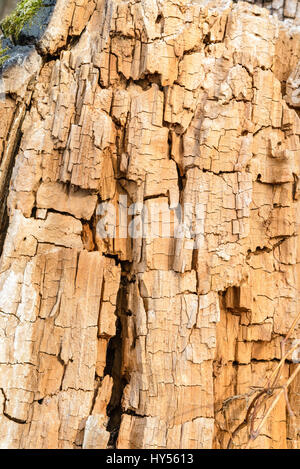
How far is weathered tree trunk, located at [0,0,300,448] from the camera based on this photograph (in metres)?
2.91

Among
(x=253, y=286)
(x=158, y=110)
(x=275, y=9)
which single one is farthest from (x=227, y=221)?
(x=275, y=9)

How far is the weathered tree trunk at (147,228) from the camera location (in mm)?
2910

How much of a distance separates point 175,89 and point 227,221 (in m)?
0.88

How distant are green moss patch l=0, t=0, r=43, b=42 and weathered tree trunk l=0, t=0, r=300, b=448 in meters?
0.14

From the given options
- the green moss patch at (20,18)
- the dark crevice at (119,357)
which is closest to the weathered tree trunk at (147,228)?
the dark crevice at (119,357)

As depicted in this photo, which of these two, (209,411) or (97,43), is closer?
(209,411)

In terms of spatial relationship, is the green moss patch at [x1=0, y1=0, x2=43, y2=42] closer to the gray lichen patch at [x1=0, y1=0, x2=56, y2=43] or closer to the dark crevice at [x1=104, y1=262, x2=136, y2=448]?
the gray lichen patch at [x1=0, y1=0, x2=56, y2=43]

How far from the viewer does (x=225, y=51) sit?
11.1ft

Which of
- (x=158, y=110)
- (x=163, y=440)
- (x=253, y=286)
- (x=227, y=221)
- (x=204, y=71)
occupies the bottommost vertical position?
(x=163, y=440)

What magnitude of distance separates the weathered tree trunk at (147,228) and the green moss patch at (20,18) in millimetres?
138

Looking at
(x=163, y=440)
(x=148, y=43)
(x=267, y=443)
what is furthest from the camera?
(x=148, y=43)

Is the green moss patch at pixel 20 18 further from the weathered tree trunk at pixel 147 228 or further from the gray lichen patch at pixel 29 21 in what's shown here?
the weathered tree trunk at pixel 147 228

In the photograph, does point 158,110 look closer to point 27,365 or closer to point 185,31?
point 185,31

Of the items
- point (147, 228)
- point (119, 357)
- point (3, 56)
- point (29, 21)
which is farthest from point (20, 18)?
point (119, 357)
